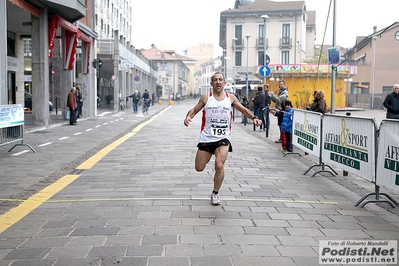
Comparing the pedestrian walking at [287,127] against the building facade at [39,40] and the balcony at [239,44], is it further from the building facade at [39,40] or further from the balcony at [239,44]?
the balcony at [239,44]

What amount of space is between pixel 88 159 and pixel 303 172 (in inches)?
184

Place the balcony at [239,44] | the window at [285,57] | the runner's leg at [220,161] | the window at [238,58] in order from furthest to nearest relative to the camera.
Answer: the window at [238,58]
the balcony at [239,44]
the window at [285,57]
the runner's leg at [220,161]

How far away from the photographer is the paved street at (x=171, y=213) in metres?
4.43

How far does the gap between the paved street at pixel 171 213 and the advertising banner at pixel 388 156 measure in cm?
40

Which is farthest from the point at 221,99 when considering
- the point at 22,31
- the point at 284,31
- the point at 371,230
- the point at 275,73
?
the point at 284,31

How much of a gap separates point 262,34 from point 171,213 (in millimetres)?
68999

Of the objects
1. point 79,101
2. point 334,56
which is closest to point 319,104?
point 334,56

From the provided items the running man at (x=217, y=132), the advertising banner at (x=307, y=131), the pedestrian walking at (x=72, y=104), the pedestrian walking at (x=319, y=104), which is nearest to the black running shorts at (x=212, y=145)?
the running man at (x=217, y=132)

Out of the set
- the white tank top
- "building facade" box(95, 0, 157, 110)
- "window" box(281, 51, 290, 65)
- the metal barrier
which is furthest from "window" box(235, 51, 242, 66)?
the white tank top

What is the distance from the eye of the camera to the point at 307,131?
1082 centimetres

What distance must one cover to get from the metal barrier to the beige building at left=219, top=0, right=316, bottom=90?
5935 centimetres

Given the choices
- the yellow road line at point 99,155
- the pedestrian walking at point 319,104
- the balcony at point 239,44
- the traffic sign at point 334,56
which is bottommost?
the yellow road line at point 99,155

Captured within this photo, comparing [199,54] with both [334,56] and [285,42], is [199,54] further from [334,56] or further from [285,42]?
[334,56]

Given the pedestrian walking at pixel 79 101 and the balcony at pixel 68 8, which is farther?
the pedestrian walking at pixel 79 101
